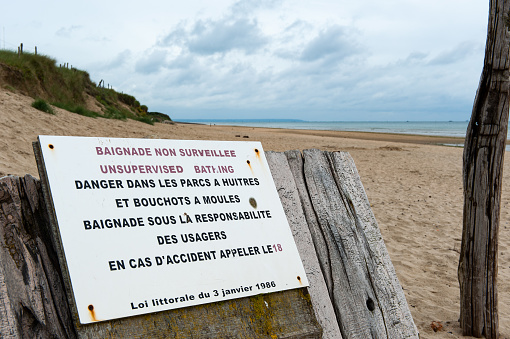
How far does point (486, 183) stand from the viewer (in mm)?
3088

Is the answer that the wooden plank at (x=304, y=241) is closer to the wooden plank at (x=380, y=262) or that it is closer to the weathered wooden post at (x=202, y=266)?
the weathered wooden post at (x=202, y=266)

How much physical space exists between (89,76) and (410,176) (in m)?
20.8

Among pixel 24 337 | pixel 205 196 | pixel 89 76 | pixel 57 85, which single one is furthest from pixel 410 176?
pixel 89 76

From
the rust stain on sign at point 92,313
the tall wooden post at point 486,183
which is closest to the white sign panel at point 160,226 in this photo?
the rust stain on sign at point 92,313

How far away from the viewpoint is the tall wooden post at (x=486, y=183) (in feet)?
9.70

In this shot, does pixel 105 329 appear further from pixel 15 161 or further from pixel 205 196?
pixel 15 161

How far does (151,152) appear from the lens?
7.06 ft

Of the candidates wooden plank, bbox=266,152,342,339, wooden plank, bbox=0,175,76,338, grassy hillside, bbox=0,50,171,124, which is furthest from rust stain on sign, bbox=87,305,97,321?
grassy hillside, bbox=0,50,171,124

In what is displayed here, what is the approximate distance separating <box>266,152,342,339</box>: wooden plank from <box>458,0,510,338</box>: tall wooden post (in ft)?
4.65

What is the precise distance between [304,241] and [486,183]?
1.53m

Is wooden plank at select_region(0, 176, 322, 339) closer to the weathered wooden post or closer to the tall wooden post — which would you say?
the weathered wooden post

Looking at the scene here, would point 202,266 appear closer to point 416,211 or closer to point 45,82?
point 416,211

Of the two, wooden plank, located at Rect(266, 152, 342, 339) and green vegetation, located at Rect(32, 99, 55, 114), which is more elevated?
green vegetation, located at Rect(32, 99, 55, 114)

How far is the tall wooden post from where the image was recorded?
9.70ft
